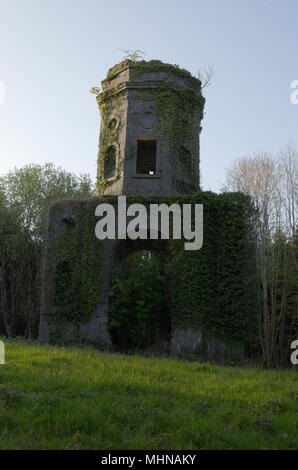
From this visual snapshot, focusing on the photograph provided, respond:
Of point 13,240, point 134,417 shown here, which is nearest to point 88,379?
point 134,417

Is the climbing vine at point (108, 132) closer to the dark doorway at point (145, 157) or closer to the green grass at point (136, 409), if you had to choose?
the dark doorway at point (145, 157)

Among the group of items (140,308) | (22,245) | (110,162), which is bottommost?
(140,308)

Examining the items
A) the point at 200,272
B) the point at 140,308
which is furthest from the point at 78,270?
the point at 200,272

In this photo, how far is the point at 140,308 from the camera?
1509 cm

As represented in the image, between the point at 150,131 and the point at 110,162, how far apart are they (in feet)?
6.56

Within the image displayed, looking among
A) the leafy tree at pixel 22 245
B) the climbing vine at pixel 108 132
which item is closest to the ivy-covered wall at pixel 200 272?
the climbing vine at pixel 108 132

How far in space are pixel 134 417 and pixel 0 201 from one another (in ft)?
77.2

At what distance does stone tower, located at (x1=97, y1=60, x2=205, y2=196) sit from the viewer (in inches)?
664

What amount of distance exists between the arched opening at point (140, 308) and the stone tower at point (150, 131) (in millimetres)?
2727

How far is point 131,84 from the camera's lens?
17469mm

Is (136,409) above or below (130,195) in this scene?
below

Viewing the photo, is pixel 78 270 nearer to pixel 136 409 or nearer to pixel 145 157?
pixel 145 157

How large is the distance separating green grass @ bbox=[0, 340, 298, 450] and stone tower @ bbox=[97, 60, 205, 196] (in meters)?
8.98

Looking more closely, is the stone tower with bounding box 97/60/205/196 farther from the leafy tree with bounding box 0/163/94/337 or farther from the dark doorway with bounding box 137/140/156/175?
the leafy tree with bounding box 0/163/94/337
